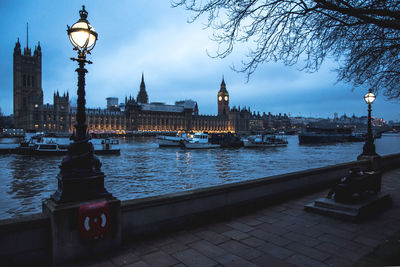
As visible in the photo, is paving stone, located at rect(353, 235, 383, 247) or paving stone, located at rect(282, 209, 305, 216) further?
paving stone, located at rect(282, 209, 305, 216)

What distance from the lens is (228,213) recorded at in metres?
5.56

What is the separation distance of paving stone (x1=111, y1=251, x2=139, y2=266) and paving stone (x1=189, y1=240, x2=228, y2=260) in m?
0.91

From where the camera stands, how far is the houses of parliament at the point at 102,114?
108375 millimetres

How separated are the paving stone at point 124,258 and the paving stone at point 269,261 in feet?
5.55

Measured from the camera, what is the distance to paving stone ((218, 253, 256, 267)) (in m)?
3.55

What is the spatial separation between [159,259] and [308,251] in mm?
2246

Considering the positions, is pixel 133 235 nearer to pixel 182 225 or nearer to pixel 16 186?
pixel 182 225

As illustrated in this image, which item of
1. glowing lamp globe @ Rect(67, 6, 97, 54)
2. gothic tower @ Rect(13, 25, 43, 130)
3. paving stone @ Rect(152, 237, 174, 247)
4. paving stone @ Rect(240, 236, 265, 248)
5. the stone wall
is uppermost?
gothic tower @ Rect(13, 25, 43, 130)

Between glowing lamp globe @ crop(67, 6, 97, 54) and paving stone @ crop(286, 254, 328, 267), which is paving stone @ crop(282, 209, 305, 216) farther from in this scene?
glowing lamp globe @ crop(67, 6, 97, 54)

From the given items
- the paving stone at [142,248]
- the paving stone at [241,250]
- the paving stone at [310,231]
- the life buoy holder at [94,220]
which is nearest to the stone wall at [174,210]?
the paving stone at [142,248]

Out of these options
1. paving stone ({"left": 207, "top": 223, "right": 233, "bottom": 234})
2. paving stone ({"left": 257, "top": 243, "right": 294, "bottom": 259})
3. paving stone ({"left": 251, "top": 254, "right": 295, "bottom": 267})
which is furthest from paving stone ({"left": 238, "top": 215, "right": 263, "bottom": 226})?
paving stone ({"left": 251, "top": 254, "right": 295, "bottom": 267})

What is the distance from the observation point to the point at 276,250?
3.99 m

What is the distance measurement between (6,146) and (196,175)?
31412 millimetres

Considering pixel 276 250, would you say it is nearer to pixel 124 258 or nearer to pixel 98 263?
pixel 124 258
